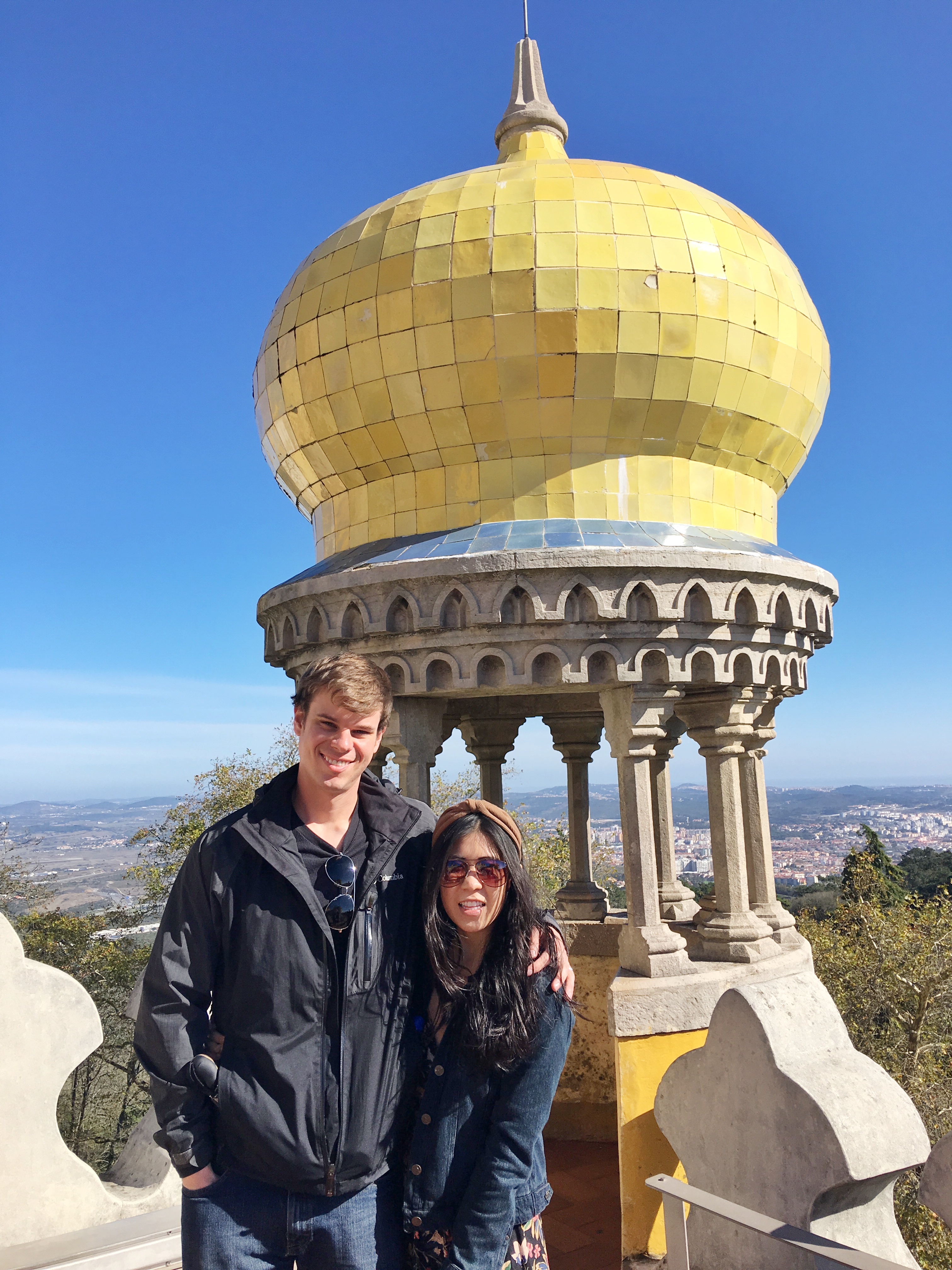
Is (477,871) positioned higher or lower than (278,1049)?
higher

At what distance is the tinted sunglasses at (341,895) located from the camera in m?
2.88

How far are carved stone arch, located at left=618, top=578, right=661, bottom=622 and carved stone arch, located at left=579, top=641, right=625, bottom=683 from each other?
0.27m

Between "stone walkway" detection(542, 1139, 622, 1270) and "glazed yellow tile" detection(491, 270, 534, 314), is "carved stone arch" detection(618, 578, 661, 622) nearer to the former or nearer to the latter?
"glazed yellow tile" detection(491, 270, 534, 314)

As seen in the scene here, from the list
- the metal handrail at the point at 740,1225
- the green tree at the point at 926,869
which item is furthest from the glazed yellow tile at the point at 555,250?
the green tree at the point at 926,869

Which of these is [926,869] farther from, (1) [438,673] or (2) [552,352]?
(2) [552,352]

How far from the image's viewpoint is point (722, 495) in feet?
26.1

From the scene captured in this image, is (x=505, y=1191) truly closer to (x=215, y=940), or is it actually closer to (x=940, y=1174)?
(x=215, y=940)

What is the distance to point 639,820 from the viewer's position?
7.21 metres

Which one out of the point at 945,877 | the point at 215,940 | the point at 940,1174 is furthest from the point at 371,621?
the point at 945,877

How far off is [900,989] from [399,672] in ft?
67.5

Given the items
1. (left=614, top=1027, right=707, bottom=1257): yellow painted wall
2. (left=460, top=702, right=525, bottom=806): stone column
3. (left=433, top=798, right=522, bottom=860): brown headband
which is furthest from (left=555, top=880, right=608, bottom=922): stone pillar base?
(left=433, top=798, right=522, bottom=860): brown headband

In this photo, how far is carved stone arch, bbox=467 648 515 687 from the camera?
7004 millimetres

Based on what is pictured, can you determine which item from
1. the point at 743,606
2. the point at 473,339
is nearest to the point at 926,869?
the point at 743,606

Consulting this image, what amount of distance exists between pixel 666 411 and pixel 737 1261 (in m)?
5.58
